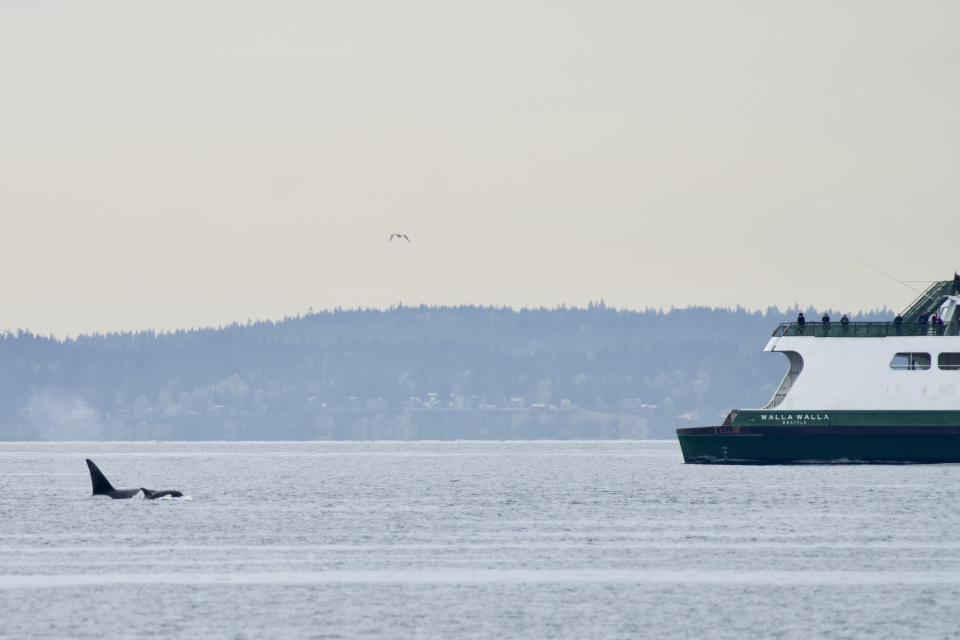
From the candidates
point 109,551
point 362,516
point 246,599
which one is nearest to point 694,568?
point 246,599

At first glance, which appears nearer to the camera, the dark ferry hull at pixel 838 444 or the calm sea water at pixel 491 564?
the calm sea water at pixel 491 564

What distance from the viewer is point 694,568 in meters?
34.8

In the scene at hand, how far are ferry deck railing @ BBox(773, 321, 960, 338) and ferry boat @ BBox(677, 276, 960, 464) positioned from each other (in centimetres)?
4

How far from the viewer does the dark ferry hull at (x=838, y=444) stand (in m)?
64.9

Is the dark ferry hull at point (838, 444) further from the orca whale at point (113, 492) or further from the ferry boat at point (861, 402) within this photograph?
the orca whale at point (113, 492)

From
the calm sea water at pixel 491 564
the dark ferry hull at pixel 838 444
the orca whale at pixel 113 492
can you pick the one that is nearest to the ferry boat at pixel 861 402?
the dark ferry hull at pixel 838 444

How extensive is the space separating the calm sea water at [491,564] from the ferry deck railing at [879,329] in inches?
267

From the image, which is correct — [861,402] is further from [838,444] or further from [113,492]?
[113,492]

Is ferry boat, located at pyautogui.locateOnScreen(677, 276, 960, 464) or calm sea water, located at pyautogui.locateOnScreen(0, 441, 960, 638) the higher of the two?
ferry boat, located at pyautogui.locateOnScreen(677, 276, 960, 464)

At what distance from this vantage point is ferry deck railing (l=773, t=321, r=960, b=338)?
6638 cm

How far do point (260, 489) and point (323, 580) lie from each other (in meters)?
35.6

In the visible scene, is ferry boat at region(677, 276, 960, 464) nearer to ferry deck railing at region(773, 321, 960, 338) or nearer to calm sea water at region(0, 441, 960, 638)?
ferry deck railing at region(773, 321, 960, 338)

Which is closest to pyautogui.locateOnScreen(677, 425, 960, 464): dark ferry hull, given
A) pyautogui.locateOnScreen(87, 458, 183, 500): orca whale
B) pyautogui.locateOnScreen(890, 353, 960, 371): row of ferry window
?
pyautogui.locateOnScreen(890, 353, 960, 371): row of ferry window

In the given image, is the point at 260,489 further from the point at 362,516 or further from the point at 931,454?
the point at 931,454
